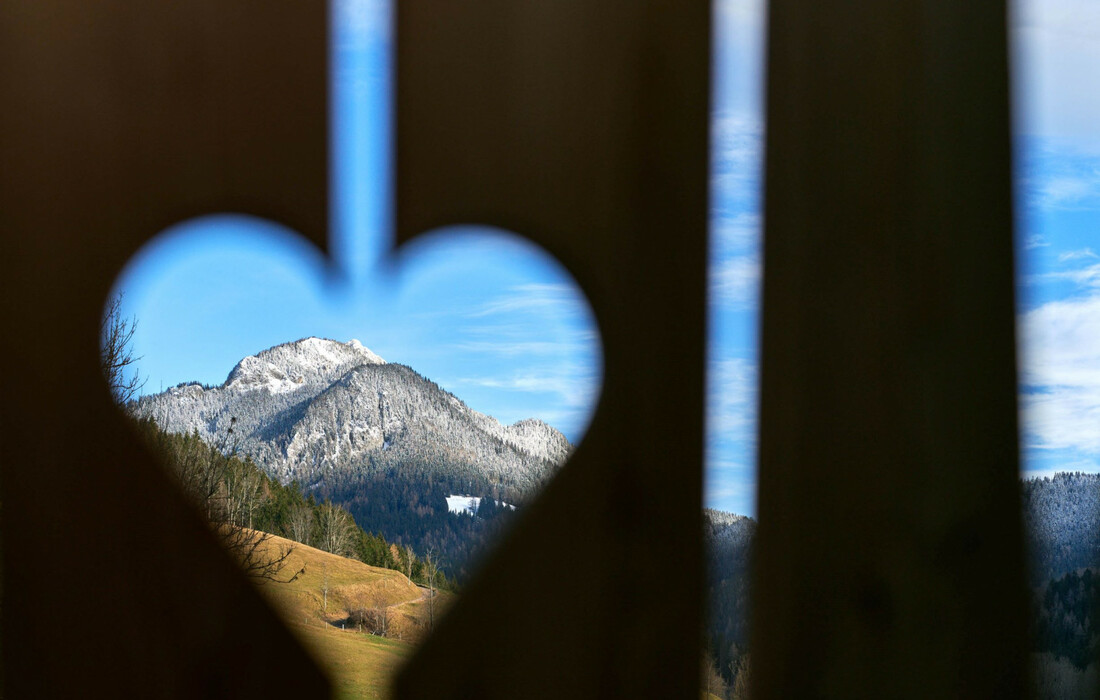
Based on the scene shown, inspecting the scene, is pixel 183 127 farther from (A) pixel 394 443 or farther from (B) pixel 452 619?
(B) pixel 452 619

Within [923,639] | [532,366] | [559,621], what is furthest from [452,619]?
[923,639]

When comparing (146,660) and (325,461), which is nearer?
(146,660)

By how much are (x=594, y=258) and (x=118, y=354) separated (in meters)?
0.72

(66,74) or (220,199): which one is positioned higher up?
(66,74)

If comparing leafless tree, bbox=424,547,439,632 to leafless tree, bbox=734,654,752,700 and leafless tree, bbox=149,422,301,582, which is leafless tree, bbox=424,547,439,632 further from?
leafless tree, bbox=734,654,752,700

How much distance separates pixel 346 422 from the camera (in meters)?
1.33

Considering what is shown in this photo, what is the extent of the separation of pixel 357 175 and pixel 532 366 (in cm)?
39

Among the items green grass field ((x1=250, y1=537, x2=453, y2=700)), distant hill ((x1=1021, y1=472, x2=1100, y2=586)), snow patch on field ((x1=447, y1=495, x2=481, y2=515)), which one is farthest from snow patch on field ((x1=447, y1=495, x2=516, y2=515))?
distant hill ((x1=1021, y1=472, x2=1100, y2=586))

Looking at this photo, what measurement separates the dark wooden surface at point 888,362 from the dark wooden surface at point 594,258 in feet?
0.43

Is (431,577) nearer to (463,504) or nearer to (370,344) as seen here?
(463,504)

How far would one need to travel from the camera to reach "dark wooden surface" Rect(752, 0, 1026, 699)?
1261 mm

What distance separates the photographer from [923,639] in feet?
4.12

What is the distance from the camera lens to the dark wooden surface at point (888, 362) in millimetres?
1261

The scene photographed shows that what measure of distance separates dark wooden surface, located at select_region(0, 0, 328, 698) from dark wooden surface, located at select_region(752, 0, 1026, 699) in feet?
2.35
